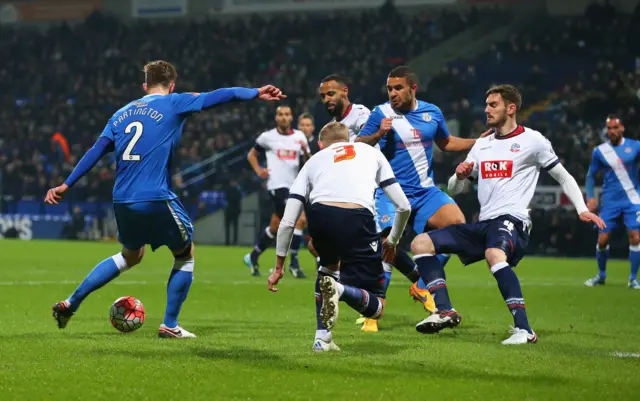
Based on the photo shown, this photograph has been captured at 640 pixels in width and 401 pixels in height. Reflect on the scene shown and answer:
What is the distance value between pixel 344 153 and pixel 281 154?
1003 cm

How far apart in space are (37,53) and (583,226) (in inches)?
1011

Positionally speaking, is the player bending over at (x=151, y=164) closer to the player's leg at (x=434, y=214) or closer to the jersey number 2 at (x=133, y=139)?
the jersey number 2 at (x=133, y=139)

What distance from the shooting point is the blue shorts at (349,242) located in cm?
738

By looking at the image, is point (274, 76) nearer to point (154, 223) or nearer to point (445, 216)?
point (445, 216)

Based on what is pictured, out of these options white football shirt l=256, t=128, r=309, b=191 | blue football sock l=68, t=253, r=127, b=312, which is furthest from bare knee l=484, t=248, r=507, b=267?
white football shirt l=256, t=128, r=309, b=191

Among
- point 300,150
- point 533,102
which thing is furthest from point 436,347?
point 533,102

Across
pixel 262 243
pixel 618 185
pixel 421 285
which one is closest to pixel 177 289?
pixel 421 285

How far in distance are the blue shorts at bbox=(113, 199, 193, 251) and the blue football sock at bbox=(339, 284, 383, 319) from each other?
1.54 meters

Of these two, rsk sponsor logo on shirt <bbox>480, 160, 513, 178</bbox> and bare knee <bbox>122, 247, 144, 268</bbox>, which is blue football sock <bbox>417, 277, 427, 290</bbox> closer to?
rsk sponsor logo on shirt <bbox>480, 160, 513, 178</bbox>

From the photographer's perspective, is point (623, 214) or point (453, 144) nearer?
point (453, 144)

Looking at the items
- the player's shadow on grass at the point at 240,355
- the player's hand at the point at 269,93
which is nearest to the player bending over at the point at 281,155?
the player's hand at the point at 269,93

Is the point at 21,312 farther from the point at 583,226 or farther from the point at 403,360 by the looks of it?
→ the point at 583,226

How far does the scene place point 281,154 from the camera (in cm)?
1748

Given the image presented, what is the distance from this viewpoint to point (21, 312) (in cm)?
1013
